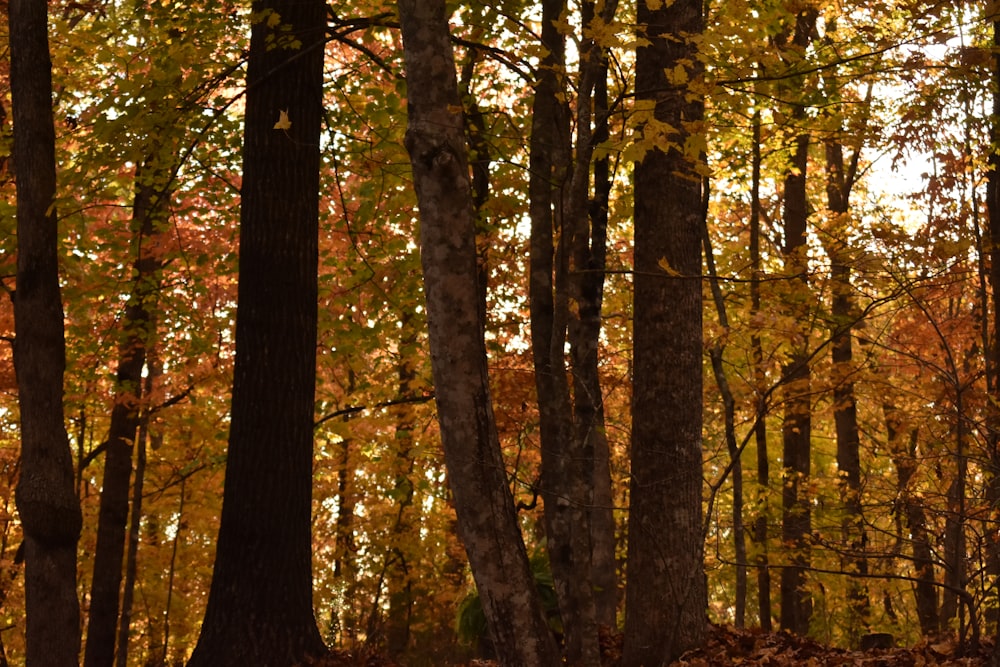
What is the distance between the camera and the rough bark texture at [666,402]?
19.9 feet

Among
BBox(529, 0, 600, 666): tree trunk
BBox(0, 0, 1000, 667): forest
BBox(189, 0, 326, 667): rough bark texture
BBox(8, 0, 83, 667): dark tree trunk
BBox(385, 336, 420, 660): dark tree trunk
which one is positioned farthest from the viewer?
BBox(385, 336, 420, 660): dark tree trunk

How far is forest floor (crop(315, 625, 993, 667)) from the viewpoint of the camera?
5922mm

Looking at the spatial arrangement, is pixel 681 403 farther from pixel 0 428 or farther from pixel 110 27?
pixel 0 428

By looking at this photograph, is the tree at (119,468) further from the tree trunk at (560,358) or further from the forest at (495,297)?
the tree trunk at (560,358)

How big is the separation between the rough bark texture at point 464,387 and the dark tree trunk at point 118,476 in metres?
6.41

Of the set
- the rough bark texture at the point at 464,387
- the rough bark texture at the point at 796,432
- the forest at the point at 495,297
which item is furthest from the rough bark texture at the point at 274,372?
the rough bark texture at the point at 796,432

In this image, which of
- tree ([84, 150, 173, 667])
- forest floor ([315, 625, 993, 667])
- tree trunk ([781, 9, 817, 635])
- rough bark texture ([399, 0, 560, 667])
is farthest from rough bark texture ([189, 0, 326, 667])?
tree trunk ([781, 9, 817, 635])

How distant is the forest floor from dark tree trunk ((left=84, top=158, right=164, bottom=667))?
4.97 m

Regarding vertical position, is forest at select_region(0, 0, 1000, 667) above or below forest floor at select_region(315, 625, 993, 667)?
above

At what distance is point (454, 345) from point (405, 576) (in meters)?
12.8

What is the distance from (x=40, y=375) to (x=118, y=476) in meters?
4.86

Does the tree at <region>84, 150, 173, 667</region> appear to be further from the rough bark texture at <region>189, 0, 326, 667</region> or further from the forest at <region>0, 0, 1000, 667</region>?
the rough bark texture at <region>189, 0, 326, 667</region>

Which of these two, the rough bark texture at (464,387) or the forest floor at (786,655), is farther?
the forest floor at (786,655)

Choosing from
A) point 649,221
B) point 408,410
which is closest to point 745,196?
point 408,410
